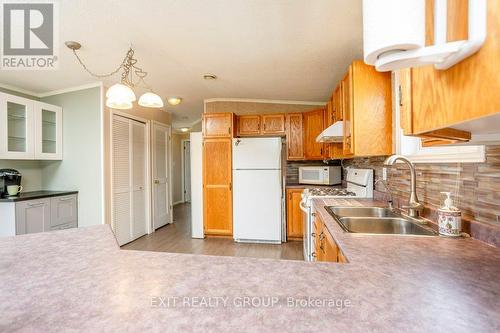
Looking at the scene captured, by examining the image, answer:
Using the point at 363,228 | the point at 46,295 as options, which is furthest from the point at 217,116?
the point at 46,295

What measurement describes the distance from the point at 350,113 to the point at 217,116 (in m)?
2.30

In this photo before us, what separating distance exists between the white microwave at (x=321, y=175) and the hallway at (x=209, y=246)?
1.00m

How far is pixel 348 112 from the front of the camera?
2240 mm

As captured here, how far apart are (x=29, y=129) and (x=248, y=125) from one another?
2.98 meters

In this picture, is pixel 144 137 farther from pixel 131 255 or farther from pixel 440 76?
pixel 440 76

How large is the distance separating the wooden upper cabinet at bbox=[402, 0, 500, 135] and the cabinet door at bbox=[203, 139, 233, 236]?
343 centimetres

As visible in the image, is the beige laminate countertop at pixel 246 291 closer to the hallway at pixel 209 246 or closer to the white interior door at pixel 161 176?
the hallway at pixel 209 246

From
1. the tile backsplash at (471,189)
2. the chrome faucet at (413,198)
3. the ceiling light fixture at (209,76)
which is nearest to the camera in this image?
the tile backsplash at (471,189)

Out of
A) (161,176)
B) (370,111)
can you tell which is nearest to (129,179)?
(161,176)

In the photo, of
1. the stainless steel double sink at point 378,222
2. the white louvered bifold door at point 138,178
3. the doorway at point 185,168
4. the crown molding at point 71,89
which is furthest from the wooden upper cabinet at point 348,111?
the doorway at point 185,168

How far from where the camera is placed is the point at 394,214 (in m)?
1.77

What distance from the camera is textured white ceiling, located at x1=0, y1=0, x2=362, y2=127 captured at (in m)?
1.70

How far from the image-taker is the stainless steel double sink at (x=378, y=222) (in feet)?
4.96

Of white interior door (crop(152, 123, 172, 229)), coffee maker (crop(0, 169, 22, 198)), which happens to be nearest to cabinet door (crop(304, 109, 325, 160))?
white interior door (crop(152, 123, 172, 229))
